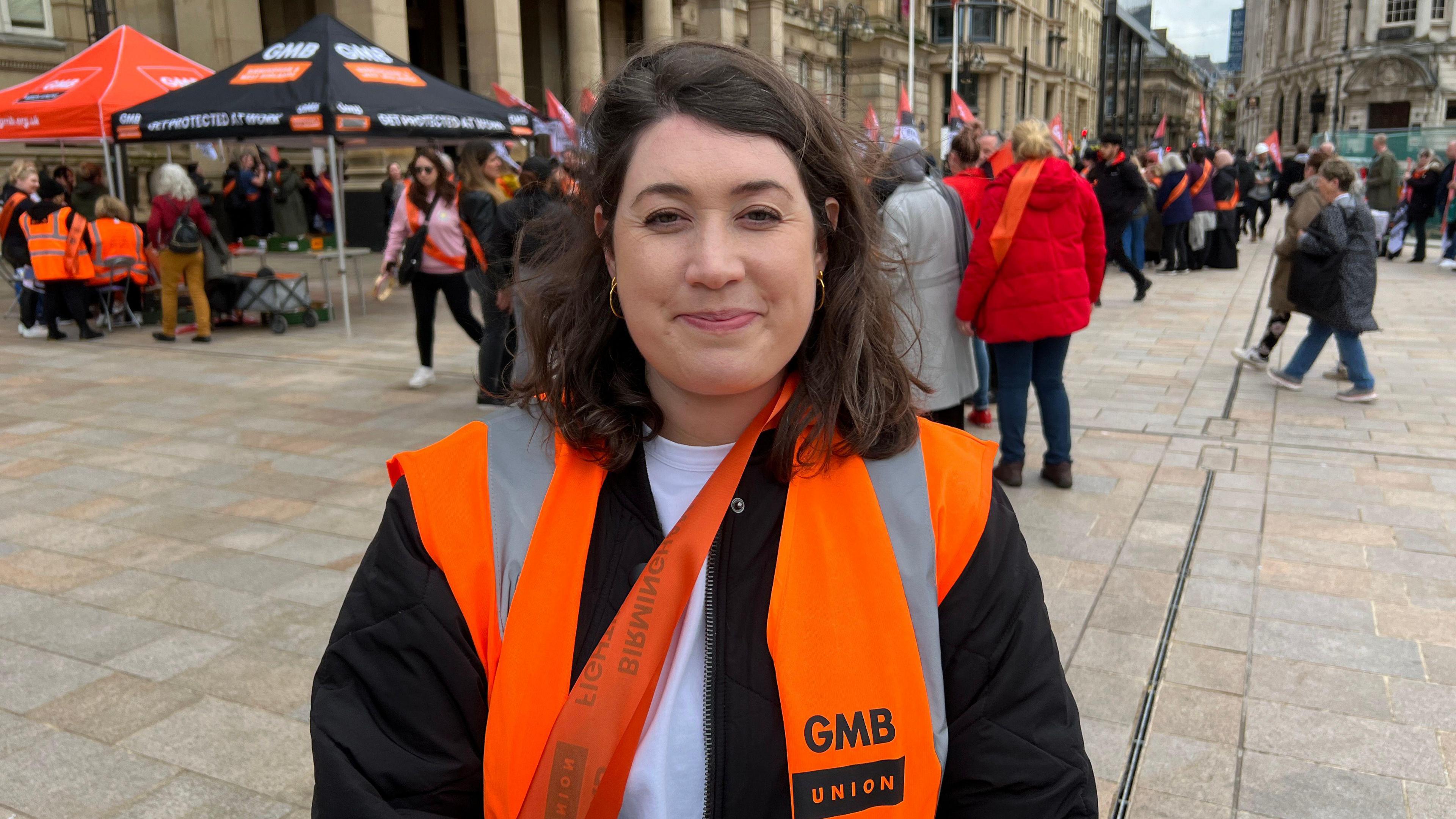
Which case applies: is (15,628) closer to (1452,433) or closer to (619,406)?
(619,406)

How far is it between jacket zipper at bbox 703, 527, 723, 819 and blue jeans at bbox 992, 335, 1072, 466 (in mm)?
4300

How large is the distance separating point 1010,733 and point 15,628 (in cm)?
405

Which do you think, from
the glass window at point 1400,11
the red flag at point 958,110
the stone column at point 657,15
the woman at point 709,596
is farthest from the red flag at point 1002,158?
the glass window at point 1400,11

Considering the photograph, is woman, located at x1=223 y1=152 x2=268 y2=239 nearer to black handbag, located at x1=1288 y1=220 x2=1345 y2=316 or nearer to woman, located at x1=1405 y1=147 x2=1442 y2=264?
black handbag, located at x1=1288 y1=220 x2=1345 y2=316

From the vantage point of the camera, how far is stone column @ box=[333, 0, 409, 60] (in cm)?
1855

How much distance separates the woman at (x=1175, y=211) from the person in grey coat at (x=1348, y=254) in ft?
26.0

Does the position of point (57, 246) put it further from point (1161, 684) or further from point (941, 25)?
point (941, 25)

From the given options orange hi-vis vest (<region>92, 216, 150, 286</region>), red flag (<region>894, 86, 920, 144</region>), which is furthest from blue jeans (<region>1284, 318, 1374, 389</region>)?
orange hi-vis vest (<region>92, 216, 150, 286</region>)

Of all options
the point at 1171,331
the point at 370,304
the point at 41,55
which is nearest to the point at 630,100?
the point at 1171,331

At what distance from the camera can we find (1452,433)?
6875 millimetres

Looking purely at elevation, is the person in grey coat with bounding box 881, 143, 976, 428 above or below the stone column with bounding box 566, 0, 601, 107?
below

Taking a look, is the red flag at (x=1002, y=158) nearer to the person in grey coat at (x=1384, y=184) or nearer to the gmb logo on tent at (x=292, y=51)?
the gmb logo on tent at (x=292, y=51)

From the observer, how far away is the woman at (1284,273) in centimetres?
Result: 772

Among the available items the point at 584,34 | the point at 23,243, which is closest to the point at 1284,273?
the point at 23,243
